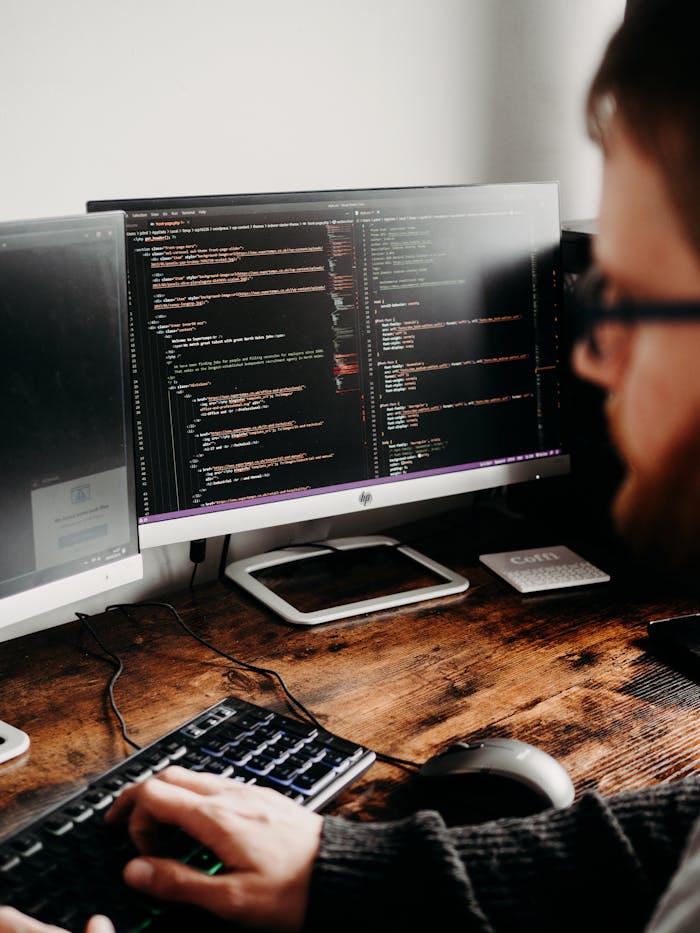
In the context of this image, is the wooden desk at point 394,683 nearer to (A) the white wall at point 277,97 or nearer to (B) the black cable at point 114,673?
(B) the black cable at point 114,673

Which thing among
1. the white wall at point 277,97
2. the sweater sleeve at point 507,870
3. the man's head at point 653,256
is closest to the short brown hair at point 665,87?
the man's head at point 653,256

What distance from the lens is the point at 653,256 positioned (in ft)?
2.02

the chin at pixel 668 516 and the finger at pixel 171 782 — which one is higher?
the chin at pixel 668 516

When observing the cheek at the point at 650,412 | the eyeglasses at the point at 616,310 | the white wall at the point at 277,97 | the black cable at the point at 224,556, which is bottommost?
the black cable at the point at 224,556

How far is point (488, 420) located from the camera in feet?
5.01

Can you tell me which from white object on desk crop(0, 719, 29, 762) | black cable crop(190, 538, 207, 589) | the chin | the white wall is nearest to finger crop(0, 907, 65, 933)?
white object on desk crop(0, 719, 29, 762)

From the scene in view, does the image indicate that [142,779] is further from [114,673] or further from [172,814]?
[114,673]

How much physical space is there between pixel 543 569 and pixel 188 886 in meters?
0.87

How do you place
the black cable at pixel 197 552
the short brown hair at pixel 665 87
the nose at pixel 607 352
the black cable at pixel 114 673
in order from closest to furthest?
1. the short brown hair at pixel 665 87
2. the nose at pixel 607 352
3. the black cable at pixel 114 673
4. the black cable at pixel 197 552

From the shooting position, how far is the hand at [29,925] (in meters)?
0.74

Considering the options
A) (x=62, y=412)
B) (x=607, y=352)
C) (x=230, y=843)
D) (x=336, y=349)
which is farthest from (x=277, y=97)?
(x=230, y=843)

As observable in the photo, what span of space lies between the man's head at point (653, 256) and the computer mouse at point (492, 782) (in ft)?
1.13

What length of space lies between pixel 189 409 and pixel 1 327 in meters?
0.34

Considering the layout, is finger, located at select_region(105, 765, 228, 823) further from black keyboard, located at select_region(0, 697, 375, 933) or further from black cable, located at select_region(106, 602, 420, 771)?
black cable, located at select_region(106, 602, 420, 771)
